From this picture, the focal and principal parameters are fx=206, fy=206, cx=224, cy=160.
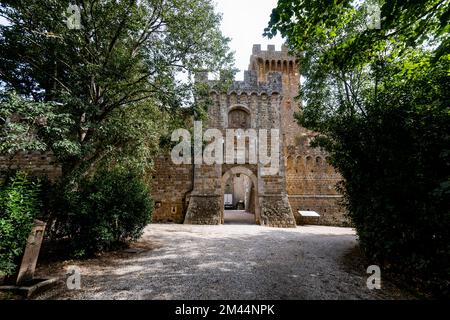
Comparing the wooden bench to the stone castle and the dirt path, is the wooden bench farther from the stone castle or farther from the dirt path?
the dirt path

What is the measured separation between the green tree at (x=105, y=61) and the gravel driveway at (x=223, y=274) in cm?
295

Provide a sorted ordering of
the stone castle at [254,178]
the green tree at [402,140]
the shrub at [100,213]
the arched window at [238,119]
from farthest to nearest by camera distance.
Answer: the arched window at [238,119] < the stone castle at [254,178] < the shrub at [100,213] < the green tree at [402,140]

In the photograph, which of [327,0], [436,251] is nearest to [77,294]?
[436,251]

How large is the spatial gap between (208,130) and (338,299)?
1042 centimetres

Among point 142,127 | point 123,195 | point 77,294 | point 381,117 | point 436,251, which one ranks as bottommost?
point 77,294

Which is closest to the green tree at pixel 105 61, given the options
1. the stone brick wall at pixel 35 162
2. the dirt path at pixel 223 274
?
the dirt path at pixel 223 274

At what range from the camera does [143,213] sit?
6.26 metres

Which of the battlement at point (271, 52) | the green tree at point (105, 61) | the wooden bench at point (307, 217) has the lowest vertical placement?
the wooden bench at point (307, 217)

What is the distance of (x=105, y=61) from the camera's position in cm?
575

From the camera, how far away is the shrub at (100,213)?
5035 mm

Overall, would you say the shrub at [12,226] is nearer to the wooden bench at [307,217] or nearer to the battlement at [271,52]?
the wooden bench at [307,217]

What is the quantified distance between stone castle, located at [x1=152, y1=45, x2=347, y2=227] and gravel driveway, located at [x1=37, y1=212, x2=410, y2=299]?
506cm

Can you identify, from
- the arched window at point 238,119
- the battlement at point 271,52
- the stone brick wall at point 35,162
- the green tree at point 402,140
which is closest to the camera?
the green tree at point 402,140
